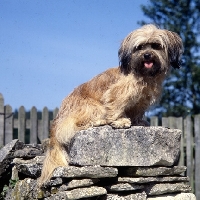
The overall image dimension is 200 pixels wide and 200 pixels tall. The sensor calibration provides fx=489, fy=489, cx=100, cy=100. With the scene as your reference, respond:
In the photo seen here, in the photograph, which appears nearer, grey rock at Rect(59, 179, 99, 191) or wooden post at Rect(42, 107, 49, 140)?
grey rock at Rect(59, 179, 99, 191)

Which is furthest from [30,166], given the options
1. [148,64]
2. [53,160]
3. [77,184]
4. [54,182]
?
[148,64]

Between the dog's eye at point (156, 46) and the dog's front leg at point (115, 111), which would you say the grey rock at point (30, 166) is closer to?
the dog's front leg at point (115, 111)

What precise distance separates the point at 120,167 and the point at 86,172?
0.51 meters

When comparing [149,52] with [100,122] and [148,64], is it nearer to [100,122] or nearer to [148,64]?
[148,64]

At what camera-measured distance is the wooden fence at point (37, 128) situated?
944 cm

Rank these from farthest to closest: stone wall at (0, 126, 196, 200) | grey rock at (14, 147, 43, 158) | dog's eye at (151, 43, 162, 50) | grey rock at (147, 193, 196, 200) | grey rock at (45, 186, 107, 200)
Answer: grey rock at (14, 147, 43, 158)
grey rock at (147, 193, 196, 200)
dog's eye at (151, 43, 162, 50)
stone wall at (0, 126, 196, 200)
grey rock at (45, 186, 107, 200)

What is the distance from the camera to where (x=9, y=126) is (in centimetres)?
945

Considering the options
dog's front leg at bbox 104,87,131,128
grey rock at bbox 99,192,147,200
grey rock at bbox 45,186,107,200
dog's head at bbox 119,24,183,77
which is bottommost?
grey rock at bbox 99,192,147,200

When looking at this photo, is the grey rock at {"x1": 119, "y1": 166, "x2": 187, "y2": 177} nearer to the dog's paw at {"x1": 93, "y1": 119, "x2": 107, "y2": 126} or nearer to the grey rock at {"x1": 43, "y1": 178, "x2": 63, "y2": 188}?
the dog's paw at {"x1": 93, "y1": 119, "x2": 107, "y2": 126}

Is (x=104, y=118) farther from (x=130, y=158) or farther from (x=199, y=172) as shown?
(x=199, y=172)

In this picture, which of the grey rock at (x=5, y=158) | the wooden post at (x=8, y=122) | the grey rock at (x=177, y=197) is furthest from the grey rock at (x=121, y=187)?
the wooden post at (x=8, y=122)

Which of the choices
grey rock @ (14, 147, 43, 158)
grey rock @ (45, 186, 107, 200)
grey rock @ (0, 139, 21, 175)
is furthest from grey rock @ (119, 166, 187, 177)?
grey rock @ (0, 139, 21, 175)

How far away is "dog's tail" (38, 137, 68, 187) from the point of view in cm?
567

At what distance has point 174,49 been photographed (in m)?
5.65
